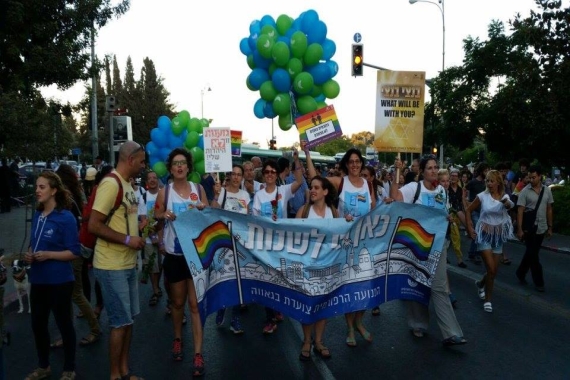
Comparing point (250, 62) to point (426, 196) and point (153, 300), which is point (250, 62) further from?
point (426, 196)

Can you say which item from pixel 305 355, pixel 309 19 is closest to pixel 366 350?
pixel 305 355

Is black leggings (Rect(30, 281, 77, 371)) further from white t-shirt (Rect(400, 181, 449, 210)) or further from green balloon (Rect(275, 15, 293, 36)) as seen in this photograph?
green balloon (Rect(275, 15, 293, 36))

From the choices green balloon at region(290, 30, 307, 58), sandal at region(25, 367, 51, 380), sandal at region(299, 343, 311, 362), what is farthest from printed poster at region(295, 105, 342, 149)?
sandal at region(25, 367, 51, 380)

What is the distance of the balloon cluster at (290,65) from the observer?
10.1m

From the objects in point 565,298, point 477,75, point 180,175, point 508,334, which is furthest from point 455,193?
point 477,75

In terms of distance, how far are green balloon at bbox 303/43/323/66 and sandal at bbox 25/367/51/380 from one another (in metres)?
6.71

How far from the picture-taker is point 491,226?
779 centimetres

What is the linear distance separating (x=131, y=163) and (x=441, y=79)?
2385 cm

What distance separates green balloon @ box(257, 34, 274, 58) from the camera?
1007 centimetres

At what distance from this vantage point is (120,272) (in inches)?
191

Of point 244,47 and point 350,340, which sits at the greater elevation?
point 244,47

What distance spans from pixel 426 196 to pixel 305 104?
400 cm

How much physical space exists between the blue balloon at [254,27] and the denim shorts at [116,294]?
21.2 ft

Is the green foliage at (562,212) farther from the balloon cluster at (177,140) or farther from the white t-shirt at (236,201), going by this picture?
the white t-shirt at (236,201)
